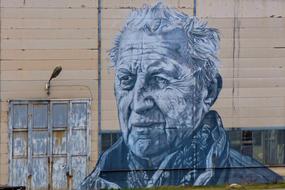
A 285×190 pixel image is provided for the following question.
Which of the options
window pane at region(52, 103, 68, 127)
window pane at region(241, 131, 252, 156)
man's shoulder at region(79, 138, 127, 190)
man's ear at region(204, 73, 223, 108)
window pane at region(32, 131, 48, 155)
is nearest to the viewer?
window pane at region(32, 131, 48, 155)

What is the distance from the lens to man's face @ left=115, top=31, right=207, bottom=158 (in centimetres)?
1755

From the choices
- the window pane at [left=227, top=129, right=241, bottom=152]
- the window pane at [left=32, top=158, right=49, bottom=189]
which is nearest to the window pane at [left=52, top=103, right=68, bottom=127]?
the window pane at [left=32, top=158, right=49, bottom=189]

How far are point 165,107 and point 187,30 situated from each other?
7.39 feet

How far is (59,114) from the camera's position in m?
17.4

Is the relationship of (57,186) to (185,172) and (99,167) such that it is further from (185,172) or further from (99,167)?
(185,172)

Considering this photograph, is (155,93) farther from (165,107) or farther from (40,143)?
(40,143)

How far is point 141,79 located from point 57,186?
3.69 meters

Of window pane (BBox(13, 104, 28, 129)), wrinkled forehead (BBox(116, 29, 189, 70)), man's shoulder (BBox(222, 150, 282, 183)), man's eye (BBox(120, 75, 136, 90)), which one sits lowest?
man's shoulder (BBox(222, 150, 282, 183))

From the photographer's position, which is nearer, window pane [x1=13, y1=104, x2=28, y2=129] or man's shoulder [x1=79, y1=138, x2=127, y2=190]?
window pane [x1=13, y1=104, x2=28, y2=129]

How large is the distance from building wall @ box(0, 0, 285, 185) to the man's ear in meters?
0.16

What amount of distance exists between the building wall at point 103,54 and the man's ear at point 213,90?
16 centimetres

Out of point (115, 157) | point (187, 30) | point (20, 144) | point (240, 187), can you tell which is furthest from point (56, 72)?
point (240, 187)

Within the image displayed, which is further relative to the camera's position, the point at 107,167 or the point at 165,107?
the point at 165,107

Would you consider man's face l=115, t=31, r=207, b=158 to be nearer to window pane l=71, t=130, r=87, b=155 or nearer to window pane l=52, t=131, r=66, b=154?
window pane l=71, t=130, r=87, b=155
